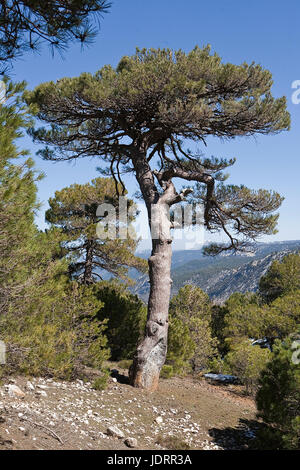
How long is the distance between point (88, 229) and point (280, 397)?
8447 mm

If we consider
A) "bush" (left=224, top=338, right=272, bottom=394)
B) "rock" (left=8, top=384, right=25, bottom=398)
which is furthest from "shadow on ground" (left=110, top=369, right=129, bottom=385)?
"bush" (left=224, top=338, right=272, bottom=394)

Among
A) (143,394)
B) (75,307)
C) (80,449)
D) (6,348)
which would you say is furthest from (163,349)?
(6,348)

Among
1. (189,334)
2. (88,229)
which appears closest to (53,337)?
(88,229)

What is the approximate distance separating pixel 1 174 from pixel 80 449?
323 centimetres

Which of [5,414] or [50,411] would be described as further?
[50,411]

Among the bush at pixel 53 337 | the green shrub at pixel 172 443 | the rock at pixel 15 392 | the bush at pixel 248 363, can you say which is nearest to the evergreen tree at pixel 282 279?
the bush at pixel 248 363

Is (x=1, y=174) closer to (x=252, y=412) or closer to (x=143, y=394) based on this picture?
(x=143, y=394)

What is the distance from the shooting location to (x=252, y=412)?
7.55 m

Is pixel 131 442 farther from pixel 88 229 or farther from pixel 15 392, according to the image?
pixel 88 229

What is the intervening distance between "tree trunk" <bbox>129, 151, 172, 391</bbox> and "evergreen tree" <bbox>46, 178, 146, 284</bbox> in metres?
4.27

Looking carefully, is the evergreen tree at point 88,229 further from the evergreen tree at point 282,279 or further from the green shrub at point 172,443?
the evergreen tree at point 282,279

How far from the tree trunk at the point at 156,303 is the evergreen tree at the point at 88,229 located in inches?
168

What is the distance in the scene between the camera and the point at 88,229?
1195 centimetres

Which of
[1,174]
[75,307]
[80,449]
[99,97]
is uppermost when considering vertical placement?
[99,97]
